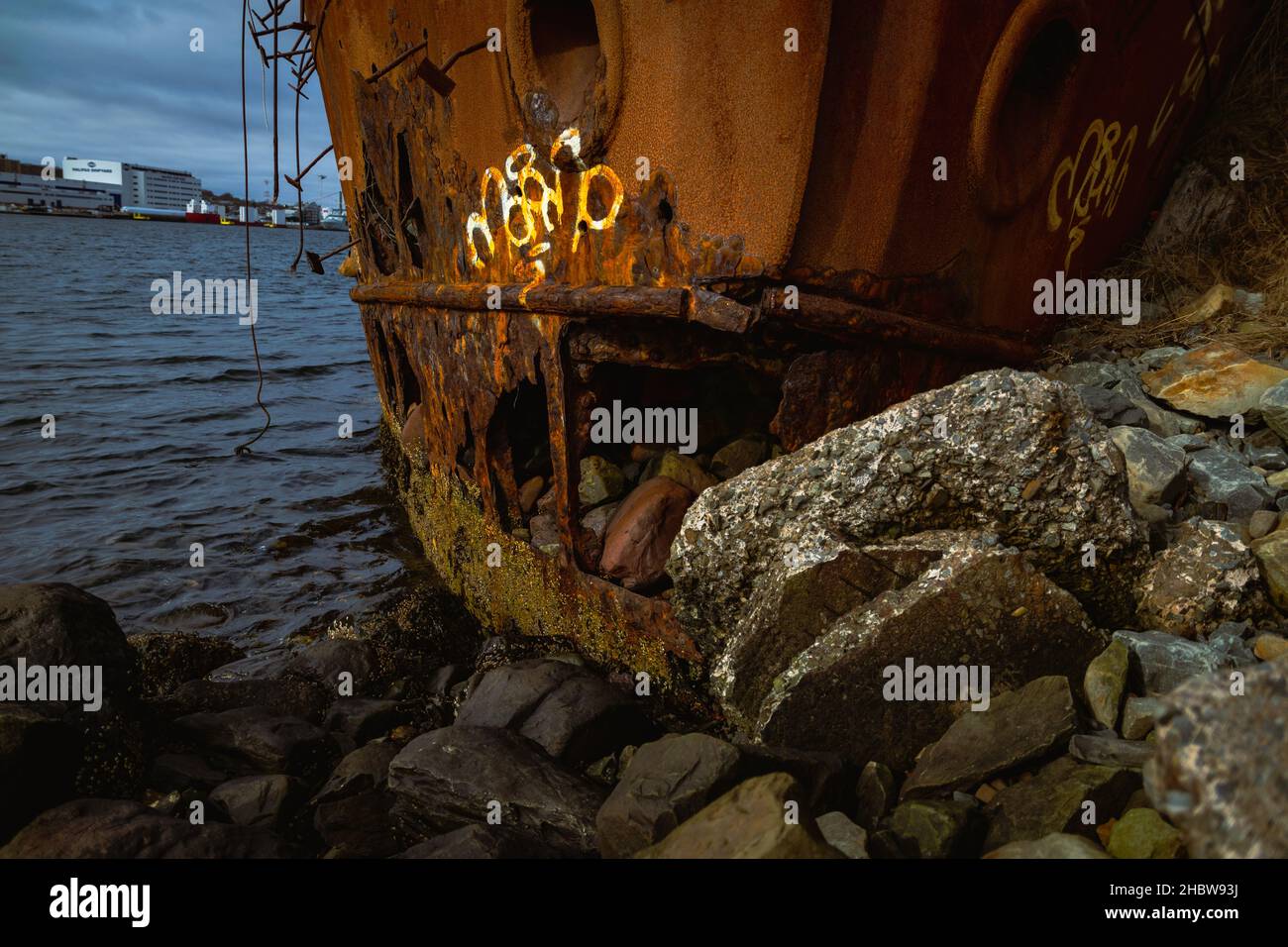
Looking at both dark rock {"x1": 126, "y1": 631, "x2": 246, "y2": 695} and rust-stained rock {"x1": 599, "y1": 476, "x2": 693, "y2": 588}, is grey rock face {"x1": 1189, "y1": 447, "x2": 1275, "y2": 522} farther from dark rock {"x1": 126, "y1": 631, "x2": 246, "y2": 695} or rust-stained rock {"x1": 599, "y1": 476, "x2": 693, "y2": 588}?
dark rock {"x1": 126, "y1": 631, "x2": 246, "y2": 695}

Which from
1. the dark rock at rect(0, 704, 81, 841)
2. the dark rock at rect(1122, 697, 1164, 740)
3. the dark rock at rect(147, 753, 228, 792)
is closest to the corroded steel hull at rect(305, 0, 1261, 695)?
the dark rock at rect(1122, 697, 1164, 740)

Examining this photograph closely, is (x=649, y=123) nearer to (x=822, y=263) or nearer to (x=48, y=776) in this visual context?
(x=822, y=263)

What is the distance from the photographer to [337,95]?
5309mm

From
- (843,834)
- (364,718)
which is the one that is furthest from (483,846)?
(364,718)

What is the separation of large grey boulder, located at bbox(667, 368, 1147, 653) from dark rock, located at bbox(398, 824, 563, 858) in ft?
2.82

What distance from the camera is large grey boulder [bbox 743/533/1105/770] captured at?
6.99ft

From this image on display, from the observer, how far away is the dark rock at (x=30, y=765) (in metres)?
2.34

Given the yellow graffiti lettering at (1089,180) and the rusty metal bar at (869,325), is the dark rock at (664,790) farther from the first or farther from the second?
the yellow graffiti lettering at (1089,180)

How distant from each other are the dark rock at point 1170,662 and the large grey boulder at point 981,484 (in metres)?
0.24

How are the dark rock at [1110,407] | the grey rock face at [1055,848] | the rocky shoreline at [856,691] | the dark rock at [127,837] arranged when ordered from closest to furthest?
the grey rock face at [1055,848] → the rocky shoreline at [856,691] → the dark rock at [127,837] → the dark rock at [1110,407]

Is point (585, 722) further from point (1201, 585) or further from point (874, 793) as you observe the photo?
point (1201, 585)

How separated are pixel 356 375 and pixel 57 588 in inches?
422

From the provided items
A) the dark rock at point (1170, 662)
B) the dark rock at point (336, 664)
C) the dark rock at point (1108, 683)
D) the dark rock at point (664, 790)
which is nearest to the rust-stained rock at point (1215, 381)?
the dark rock at point (1170, 662)
